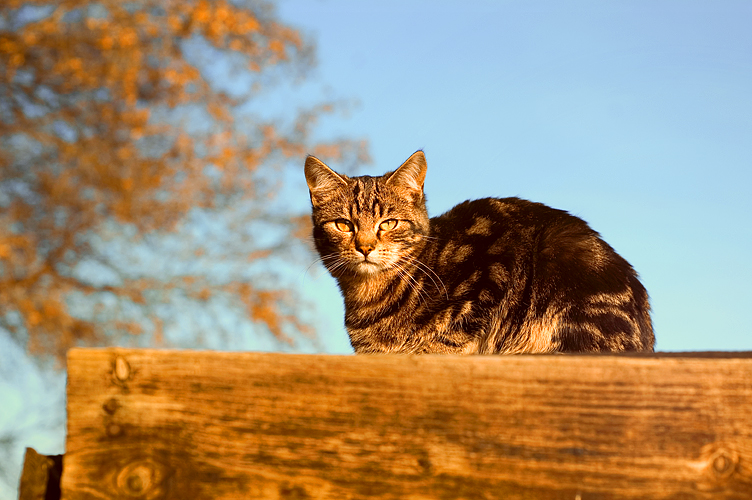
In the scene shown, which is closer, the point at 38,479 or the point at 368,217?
the point at 38,479

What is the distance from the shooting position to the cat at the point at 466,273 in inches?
104

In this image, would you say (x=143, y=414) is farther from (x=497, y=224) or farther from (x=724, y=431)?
(x=497, y=224)

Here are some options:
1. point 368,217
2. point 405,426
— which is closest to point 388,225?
point 368,217

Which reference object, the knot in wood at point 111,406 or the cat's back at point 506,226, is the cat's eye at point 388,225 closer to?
the cat's back at point 506,226

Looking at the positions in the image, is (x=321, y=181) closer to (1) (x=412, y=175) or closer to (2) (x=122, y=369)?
(1) (x=412, y=175)

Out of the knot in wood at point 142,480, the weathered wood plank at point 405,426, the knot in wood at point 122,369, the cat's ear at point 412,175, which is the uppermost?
the cat's ear at point 412,175

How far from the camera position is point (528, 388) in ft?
4.39

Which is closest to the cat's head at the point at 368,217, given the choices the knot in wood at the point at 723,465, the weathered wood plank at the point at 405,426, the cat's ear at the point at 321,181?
the cat's ear at the point at 321,181

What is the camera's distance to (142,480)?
4.50ft

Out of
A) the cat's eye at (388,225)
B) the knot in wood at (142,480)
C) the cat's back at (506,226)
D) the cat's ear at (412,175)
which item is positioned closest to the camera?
the knot in wood at (142,480)

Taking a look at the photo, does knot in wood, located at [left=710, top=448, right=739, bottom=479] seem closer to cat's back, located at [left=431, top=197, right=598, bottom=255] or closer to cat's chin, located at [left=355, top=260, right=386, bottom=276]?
cat's back, located at [left=431, top=197, right=598, bottom=255]

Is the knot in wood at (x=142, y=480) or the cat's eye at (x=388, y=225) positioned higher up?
the cat's eye at (x=388, y=225)

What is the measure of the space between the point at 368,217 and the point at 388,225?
0.10 metres

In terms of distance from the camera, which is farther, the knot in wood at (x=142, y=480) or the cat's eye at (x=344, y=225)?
the cat's eye at (x=344, y=225)
